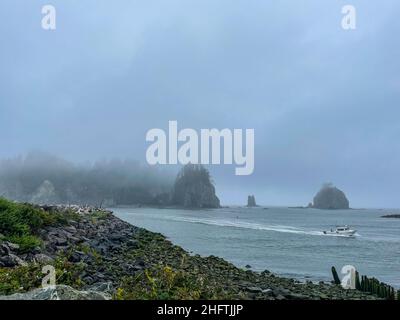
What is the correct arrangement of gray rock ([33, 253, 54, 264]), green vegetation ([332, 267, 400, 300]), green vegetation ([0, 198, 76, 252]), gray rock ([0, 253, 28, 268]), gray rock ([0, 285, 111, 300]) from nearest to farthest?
gray rock ([0, 285, 111, 300]), gray rock ([0, 253, 28, 268]), gray rock ([33, 253, 54, 264]), green vegetation ([0, 198, 76, 252]), green vegetation ([332, 267, 400, 300])

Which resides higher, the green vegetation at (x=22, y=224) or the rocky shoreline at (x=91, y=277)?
the green vegetation at (x=22, y=224)

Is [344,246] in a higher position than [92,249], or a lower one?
lower

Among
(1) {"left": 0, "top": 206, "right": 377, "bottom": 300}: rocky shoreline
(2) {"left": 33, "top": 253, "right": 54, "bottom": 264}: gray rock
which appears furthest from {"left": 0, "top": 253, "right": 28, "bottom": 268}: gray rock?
(2) {"left": 33, "top": 253, "right": 54, "bottom": 264}: gray rock

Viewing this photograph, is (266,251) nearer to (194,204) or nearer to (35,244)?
(35,244)

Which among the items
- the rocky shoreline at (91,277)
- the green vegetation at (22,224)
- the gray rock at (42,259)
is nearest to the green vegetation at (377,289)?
the rocky shoreline at (91,277)

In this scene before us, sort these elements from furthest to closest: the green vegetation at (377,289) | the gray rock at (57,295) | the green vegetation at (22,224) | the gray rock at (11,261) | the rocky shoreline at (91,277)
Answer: the green vegetation at (377,289) < the green vegetation at (22,224) < the gray rock at (11,261) < the rocky shoreline at (91,277) < the gray rock at (57,295)

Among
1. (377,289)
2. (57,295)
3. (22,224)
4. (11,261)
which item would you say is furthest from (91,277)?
(377,289)

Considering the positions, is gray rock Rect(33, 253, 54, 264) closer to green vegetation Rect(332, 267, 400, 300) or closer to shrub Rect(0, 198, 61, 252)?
shrub Rect(0, 198, 61, 252)

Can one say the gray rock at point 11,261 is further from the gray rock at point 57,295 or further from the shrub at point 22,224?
the gray rock at point 57,295

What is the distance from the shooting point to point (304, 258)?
1438 inches

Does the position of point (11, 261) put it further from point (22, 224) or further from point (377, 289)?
point (377, 289)

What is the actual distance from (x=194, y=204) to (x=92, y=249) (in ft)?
526

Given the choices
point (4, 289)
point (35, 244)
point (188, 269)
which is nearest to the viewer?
point (4, 289)
